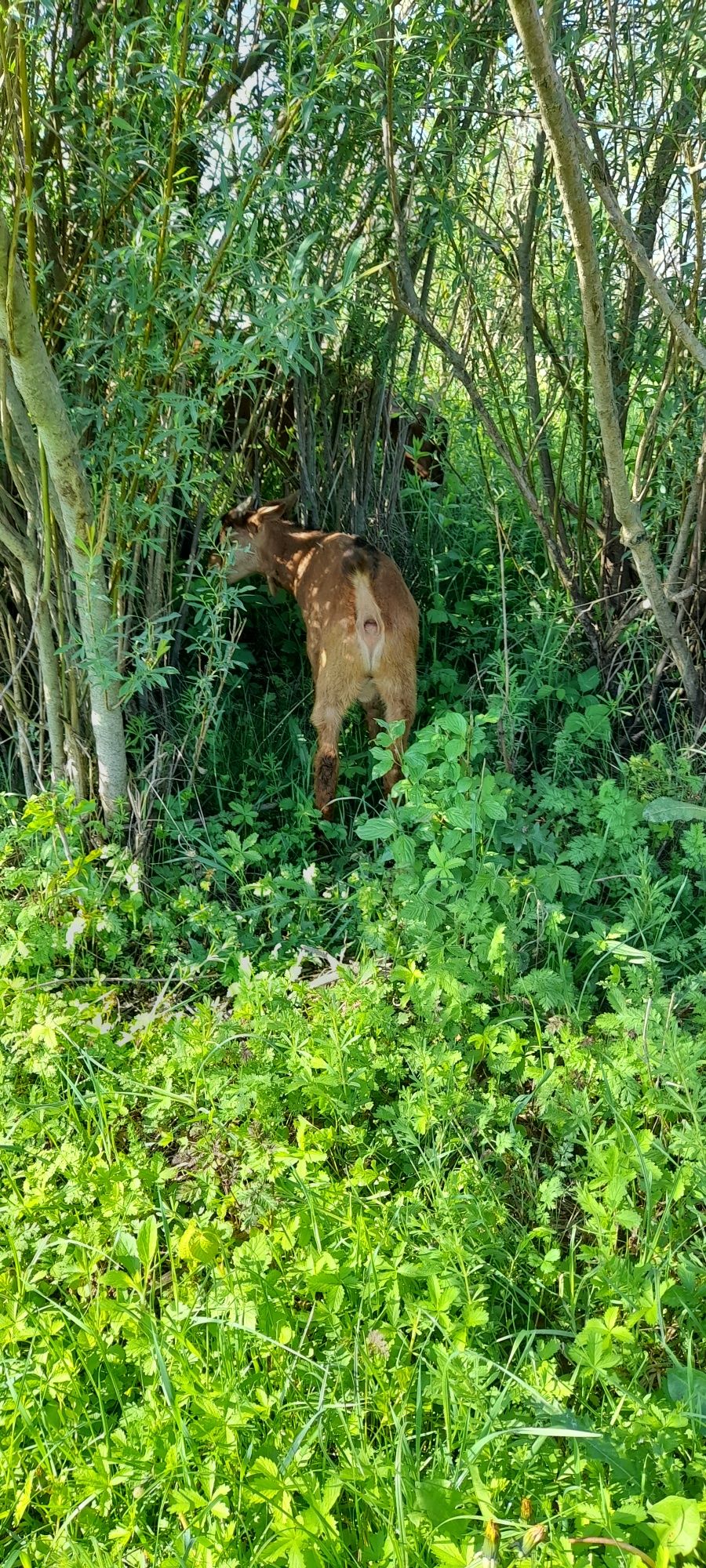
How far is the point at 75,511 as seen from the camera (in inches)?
118

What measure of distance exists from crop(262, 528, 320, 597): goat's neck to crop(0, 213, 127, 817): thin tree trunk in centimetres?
95

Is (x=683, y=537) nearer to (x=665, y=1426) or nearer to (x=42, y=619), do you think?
(x=42, y=619)

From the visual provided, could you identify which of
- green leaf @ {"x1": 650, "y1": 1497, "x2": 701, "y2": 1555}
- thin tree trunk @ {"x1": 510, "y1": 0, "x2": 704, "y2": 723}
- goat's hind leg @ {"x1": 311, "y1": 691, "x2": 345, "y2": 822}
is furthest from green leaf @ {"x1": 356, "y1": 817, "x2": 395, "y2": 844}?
green leaf @ {"x1": 650, "y1": 1497, "x2": 701, "y2": 1555}

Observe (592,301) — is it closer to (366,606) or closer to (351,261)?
(351,261)

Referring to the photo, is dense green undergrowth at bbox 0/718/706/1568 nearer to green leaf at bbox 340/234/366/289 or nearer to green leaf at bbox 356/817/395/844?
green leaf at bbox 356/817/395/844

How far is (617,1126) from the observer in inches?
88.4

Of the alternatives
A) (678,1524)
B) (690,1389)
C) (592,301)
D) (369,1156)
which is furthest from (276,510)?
(678,1524)

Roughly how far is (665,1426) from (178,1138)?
4.16ft

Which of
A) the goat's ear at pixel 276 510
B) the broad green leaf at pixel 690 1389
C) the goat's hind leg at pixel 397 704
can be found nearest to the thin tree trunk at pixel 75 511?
the goat's hind leg at pixel 397 704

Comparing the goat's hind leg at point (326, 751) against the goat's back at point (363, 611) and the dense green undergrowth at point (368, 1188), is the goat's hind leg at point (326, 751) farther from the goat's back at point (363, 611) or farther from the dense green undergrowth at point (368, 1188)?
the dense green undergrowth at point (368, 1188)

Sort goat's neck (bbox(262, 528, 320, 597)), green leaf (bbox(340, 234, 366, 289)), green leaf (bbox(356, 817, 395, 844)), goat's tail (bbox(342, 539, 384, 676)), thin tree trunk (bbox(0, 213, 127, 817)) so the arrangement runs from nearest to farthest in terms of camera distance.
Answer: green leaf (bbox(340, 234, 366, 289)) → thin tree trunk (bbox(0, 213, 127, 817)) → green leaf (bbox(356, 817, 395, 844)) → goat's tail (bbox(342, 539, 384, 676)) → goat's neck (bbox(262, 528, 320, 597))

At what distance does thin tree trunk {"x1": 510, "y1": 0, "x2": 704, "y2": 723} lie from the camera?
6.45ft

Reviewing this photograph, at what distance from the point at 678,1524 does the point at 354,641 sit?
265 centimetres

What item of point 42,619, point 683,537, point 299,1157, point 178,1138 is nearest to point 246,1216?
point 299,1157
